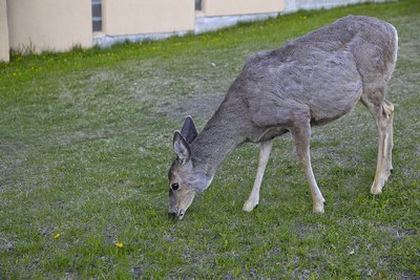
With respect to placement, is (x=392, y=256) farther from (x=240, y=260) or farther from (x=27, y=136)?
(x=27, y=136)

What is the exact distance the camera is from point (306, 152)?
23.8 ft

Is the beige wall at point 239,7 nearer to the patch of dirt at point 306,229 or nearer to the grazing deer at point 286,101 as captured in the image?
the grazing deer at point 286,101

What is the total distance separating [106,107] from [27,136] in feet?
6.65

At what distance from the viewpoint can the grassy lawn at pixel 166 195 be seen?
21.0 ft

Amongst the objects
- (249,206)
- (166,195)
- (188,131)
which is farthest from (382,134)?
(166,195)

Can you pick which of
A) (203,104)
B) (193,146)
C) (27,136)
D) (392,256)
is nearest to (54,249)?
(193,146)

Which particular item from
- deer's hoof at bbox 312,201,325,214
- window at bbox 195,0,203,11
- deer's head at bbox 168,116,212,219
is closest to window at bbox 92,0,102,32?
window at bbox 195,0,203,11

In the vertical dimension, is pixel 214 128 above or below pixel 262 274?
above

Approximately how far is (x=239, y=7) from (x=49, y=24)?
20.2 feet

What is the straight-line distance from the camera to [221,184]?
846 centimetres

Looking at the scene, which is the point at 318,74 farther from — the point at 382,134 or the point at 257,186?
the point at 257,186

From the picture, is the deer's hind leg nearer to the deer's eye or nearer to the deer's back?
the deer's back

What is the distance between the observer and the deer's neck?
7219mm

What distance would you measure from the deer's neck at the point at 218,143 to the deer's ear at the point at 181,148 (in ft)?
0.47
